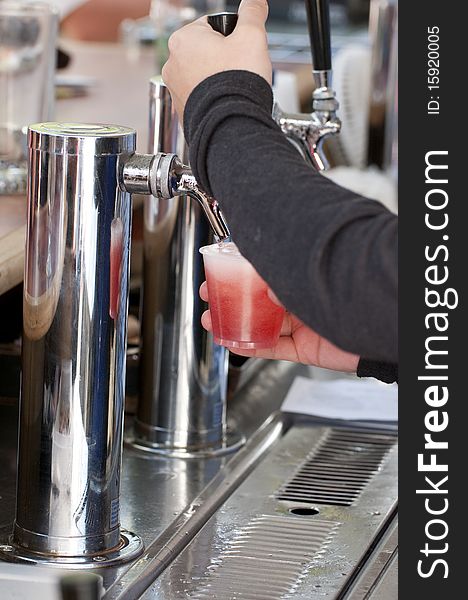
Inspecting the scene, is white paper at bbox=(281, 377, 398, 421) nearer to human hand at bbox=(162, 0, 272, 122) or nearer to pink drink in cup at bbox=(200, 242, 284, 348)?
pink drink in cup at bbox=(200, 242, 284, 348)

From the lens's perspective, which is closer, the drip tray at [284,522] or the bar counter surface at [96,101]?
the drip tray at [284,522]

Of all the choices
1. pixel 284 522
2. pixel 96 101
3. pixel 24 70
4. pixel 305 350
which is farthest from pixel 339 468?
pixel 96 101

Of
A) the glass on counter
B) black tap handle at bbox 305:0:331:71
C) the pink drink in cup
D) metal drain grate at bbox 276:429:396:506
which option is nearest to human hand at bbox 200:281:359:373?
the pink drink in cup

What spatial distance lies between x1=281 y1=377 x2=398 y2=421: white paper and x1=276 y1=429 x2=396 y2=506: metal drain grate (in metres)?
0.03

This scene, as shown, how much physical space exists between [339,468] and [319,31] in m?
0.49

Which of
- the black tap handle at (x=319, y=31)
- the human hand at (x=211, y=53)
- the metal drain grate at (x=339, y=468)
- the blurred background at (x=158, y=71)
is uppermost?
the blurred background at (x=158, y=71)

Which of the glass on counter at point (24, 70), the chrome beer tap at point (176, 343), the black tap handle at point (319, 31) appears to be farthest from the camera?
the glass on counter at point (24, 70)

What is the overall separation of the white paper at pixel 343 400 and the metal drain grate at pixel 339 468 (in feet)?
0.10

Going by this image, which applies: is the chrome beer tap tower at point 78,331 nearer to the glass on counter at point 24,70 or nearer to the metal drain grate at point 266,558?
the metal drain grate at point 266,558

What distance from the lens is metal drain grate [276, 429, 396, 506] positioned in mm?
1363

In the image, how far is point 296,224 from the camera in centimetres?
87

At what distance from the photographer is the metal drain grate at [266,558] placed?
1.11 m

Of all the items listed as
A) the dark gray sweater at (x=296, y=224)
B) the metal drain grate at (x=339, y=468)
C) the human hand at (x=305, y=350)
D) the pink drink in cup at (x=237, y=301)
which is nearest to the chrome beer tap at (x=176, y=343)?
the metal drain grate at (x=339, y=468)

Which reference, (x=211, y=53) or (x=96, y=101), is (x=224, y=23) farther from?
(x=96, y=101)
